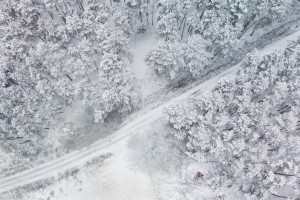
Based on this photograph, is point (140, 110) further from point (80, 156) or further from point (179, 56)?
point (80, 156)

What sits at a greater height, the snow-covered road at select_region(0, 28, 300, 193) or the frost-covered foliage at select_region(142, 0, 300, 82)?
the frost-covered foliage at select_region(142, 0, 300, 82)

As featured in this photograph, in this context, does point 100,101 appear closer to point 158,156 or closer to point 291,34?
point 158,156

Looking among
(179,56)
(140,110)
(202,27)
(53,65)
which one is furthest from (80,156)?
(202,27)

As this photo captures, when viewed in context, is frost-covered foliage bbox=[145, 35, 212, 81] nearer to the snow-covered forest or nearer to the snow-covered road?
the snow-covered forest

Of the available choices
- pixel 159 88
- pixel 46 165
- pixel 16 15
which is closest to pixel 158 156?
pixel 159 88

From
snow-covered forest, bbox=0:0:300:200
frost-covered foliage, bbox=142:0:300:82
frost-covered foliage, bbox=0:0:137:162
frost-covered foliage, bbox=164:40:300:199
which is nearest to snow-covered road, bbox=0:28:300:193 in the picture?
snow-covered forest, bbox=0:0:300:200

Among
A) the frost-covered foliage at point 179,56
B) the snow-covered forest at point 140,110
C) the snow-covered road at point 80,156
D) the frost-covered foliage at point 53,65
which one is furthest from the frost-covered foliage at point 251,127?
the frost-covered foliage at point 53,65
